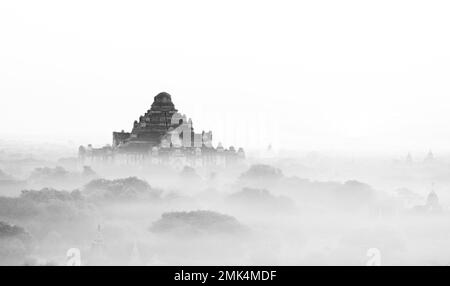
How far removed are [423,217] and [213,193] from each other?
21684mm

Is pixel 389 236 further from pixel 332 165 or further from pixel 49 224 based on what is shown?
pixel 332 165

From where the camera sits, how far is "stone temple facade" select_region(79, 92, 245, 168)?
8931 centimetres

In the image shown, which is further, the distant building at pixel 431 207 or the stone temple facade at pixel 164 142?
the stone temple facade at pixel 164 142

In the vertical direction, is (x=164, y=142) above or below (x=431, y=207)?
above

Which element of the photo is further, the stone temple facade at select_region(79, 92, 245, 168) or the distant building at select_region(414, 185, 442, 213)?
the stone temple facade at select_region(79, 92, 245, 168)

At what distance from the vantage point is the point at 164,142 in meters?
89.0

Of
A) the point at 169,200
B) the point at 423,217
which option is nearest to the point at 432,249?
the point at 423,217

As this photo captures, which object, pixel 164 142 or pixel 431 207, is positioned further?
pixel 164 142

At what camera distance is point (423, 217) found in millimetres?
75812

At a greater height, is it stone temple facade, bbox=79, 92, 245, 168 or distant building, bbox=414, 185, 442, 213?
stone temple facade, bbox=79, 92, 245, 168

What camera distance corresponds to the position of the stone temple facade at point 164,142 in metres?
89.3

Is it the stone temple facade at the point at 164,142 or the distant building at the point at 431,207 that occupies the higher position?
the stone temple facade at the point at 164,142
